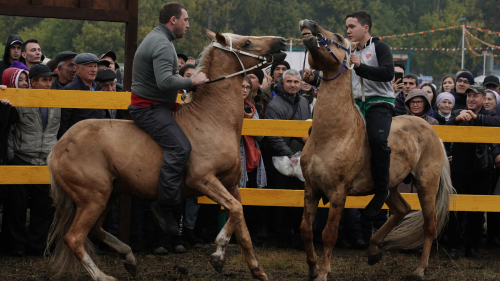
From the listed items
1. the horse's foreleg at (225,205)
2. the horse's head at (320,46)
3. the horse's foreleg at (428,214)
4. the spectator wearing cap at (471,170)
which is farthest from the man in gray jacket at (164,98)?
the spectator wearing cap at (471,170)

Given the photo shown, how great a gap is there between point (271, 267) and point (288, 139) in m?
1.99

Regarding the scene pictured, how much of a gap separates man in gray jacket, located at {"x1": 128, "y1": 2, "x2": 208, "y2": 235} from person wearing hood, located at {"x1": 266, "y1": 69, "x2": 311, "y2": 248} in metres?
2.34

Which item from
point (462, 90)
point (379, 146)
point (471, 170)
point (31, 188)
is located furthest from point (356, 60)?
point (462, 90)

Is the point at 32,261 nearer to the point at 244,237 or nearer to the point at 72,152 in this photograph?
the point at 72,152

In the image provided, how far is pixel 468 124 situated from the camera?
7.34 meters

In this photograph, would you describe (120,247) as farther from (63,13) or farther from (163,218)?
(63,13)

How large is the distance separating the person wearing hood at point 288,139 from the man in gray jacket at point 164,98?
2.34 meters

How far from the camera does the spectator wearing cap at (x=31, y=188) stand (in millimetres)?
6652

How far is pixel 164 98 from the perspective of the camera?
5.52 meters

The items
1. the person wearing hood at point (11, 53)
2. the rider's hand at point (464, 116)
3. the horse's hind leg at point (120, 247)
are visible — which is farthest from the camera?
the person wearing hood at point (11, 53)

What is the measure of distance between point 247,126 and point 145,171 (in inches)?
72.9

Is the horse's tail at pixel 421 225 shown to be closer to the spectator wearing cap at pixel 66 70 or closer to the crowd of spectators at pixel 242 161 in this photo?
the crowd of spectators at pixel 242 161

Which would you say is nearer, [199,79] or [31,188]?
[199,79]

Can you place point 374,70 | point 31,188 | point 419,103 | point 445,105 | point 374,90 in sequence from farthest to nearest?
point 445,105
point 419,103
point 31,188
point 374,90
point 374,70
